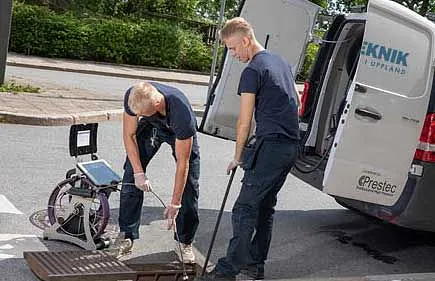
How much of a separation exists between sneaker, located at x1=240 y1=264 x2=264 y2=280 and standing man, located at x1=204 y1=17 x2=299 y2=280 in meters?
0.22

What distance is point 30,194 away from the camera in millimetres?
6328

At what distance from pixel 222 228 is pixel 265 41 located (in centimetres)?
176

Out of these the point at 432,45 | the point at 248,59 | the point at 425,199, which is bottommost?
the point at 425,199

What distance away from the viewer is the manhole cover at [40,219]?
554 centimetres

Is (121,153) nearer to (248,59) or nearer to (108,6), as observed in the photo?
(248,59)

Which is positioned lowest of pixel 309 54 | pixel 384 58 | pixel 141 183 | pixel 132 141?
pixel 141 183

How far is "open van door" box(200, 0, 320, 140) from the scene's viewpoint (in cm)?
624

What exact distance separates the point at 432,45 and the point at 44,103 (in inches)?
293

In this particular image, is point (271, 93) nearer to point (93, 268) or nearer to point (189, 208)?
point (189, 208)

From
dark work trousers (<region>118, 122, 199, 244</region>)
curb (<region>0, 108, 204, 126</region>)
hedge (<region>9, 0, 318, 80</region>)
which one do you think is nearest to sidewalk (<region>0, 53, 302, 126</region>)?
curb (<region>0, 108, 204, 126</region>)

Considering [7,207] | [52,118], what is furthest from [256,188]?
[52,118]

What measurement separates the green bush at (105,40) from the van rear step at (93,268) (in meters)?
16.9

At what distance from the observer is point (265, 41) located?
250 inches

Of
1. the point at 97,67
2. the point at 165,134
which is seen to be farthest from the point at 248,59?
the point at 97,67
